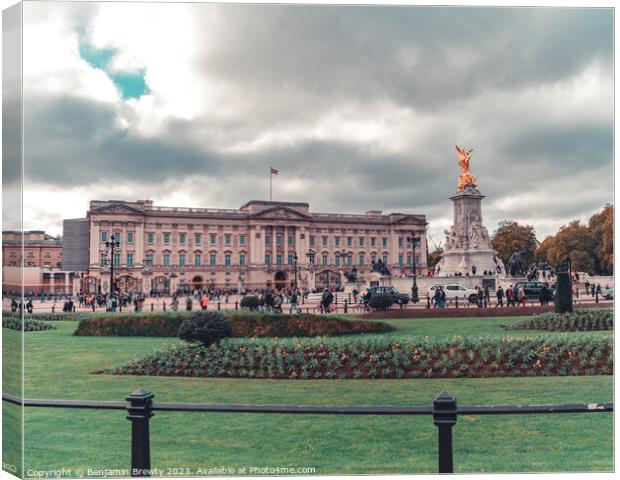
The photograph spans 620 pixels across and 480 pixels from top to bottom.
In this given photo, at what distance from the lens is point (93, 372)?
8906 millimetres

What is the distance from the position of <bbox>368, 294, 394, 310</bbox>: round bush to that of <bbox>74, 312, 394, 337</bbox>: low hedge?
1.05 metres

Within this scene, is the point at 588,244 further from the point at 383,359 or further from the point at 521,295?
the point at 521,295

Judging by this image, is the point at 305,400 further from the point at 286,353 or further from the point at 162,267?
the point at 162,267

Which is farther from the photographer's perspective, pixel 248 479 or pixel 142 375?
pixel 142 375

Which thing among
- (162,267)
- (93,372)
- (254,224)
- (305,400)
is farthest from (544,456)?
(162,267)

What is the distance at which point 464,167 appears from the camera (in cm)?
1027

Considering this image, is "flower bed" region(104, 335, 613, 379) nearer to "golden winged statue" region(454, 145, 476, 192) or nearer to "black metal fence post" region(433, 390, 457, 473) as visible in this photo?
"golden winged statue" region(454, 145, 476, 192)

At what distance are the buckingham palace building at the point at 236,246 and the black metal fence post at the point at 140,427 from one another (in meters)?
4.03

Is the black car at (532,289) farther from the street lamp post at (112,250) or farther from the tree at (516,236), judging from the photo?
the street lamp post at (112,250)

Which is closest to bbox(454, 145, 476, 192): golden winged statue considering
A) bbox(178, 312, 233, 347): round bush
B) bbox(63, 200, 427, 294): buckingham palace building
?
bbox(63, 200, 427, 294): buckingham palace building

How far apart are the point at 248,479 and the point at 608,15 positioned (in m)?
7.20

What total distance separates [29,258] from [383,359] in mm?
5251

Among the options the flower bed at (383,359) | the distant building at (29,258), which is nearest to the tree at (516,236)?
the flower bed at (383,359)

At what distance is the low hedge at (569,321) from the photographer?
10.4 m
